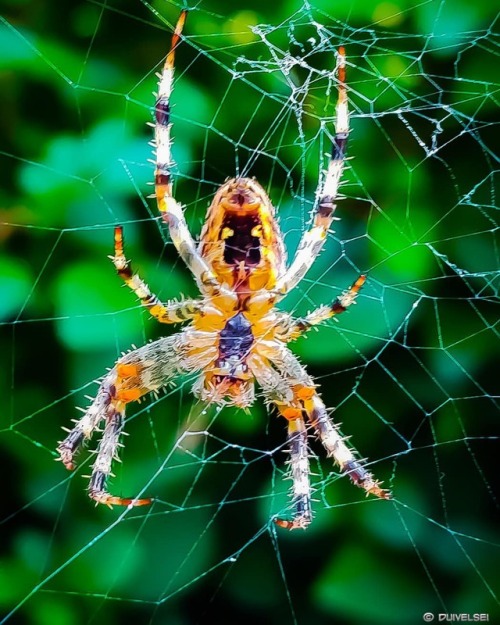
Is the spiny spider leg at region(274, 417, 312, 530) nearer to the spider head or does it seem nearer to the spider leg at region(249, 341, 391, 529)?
the spider leg at region(249, 341, 391, 529)

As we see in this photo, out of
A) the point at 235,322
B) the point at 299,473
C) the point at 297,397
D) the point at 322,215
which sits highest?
the point at 322,215

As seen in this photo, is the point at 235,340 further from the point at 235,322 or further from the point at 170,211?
the point at 170,211

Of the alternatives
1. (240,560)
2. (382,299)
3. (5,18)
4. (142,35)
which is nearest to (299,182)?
(382,299)

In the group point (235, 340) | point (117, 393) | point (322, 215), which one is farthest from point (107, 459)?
point (322, 215)

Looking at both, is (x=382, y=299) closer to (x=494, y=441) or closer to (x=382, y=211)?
(x=382, y=211)

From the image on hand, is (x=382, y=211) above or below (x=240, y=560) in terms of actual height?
above

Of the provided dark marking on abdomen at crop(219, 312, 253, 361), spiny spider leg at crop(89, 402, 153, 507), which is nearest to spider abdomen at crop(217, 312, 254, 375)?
dark marking on abdomen at crop(219, 312, 253, 361)

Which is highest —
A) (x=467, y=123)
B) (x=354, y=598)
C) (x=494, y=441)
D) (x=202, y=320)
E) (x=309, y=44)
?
→ (x=309, y=44)
